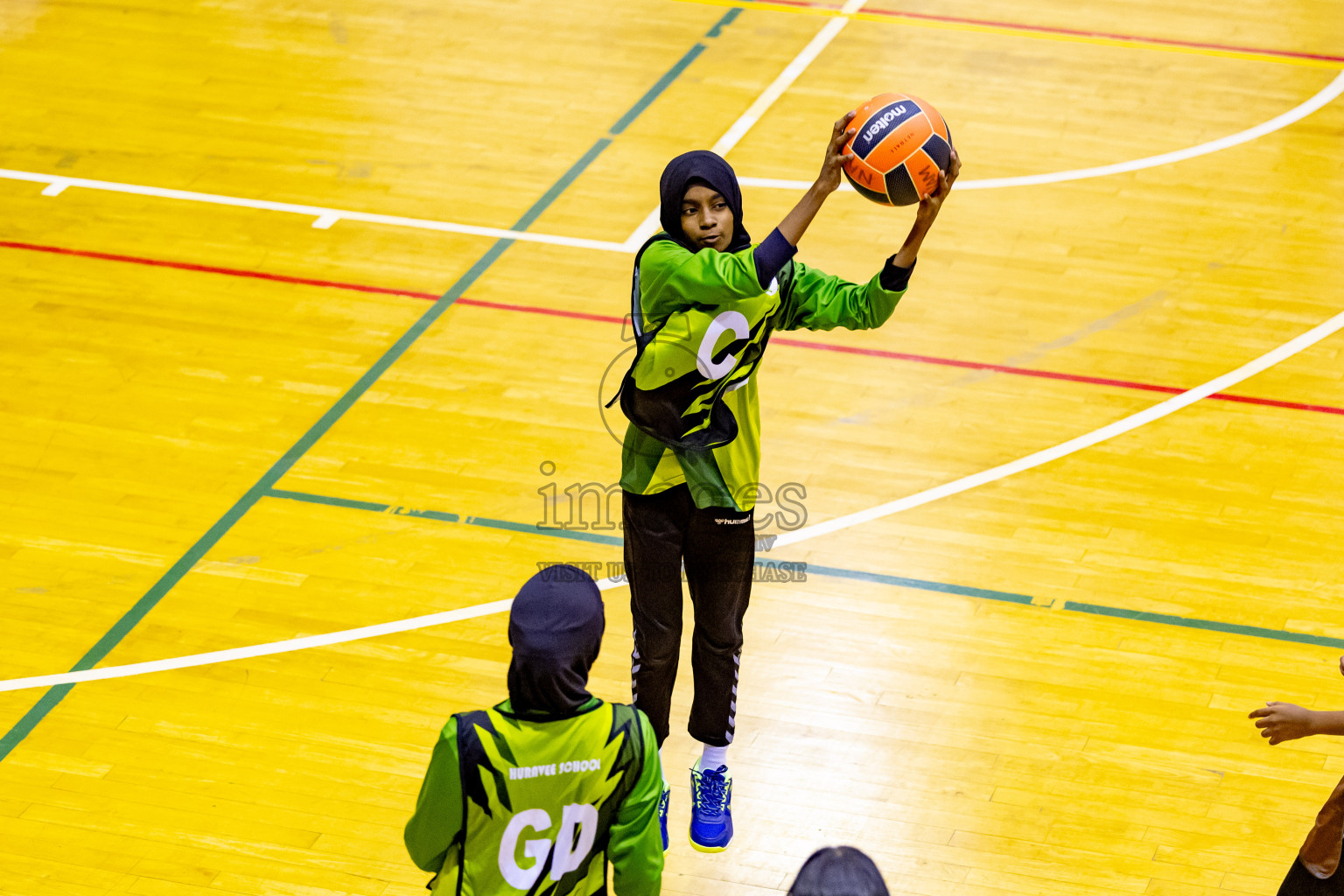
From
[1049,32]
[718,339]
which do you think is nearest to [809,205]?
[718,339]

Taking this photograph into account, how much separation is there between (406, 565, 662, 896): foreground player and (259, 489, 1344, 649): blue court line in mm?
3101

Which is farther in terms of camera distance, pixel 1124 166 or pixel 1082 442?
pixel 1124 166

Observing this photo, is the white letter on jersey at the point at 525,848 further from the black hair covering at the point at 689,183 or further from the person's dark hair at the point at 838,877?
the black hair covering at the point at 689,183

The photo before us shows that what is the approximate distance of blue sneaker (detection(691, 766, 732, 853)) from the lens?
4816mm

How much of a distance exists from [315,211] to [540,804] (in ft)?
21.5

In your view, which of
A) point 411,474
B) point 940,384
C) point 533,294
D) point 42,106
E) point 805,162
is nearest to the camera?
point 411,474

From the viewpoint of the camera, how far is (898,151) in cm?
436

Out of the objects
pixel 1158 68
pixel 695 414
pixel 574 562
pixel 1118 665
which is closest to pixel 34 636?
pixel 574 562

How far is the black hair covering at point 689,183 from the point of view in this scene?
13.1 feet

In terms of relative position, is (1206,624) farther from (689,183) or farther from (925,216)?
(689,183)

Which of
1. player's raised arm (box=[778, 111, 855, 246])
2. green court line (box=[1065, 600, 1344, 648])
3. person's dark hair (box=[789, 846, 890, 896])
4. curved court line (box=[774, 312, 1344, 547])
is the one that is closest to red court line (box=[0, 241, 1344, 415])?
curved court line (box=[774, 312, 1344, 547])

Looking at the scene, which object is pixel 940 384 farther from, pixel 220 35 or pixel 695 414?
pixel 220 35

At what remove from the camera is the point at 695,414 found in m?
4.20

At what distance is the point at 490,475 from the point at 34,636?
1996mm
